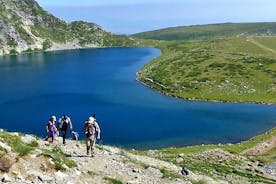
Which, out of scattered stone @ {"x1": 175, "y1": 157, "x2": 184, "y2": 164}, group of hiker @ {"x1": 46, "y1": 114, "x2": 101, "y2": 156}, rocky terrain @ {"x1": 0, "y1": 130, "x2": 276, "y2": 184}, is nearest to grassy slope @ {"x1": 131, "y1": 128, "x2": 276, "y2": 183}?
scattered stone @ {"x1": 175, "y1": 157, "x2": 184, "y2": 164}

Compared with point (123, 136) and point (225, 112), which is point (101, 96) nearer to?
point (225, 112)

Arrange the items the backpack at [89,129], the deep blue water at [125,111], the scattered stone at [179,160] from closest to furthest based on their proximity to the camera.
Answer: the backpack at [89,129]
the scattered stone at [179,160]
the deep blue water at [125,111]

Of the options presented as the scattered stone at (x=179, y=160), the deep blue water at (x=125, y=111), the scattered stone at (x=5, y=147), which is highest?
the scattered stone at (x=5, y=147)

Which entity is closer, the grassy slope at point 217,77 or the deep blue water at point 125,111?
the deep blue water at point 125,111

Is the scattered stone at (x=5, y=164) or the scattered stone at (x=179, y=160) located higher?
the scattered stone at (x=5, y=164)

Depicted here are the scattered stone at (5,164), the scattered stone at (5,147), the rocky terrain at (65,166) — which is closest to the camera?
the scattered stone at (5,164)

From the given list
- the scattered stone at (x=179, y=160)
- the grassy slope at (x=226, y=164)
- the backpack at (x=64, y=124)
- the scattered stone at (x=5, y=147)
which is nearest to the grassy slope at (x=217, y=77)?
the grassy slope at (x=226, y=164)

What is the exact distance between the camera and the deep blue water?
80.9m

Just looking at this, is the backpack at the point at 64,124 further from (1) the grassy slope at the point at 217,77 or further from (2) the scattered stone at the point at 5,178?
(1) the grassy slope at the point at 217,77

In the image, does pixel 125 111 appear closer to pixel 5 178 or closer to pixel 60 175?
pixel 60 175

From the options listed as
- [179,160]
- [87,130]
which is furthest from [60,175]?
[179,160]

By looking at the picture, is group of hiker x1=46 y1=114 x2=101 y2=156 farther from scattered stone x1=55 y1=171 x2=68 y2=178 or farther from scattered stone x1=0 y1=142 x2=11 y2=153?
scattered stone x1=0 y1=142 x2=11 y2=153

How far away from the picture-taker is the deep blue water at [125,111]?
80938 millimetres

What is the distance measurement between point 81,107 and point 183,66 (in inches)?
2802
